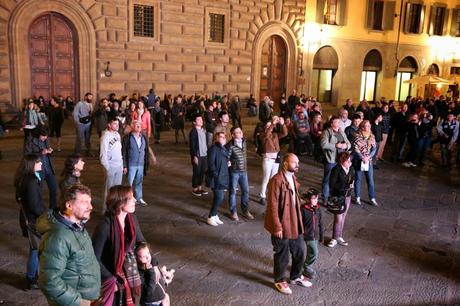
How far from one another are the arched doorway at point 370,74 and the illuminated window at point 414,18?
2619mm

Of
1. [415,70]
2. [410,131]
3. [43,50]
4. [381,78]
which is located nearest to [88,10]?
[43,50]

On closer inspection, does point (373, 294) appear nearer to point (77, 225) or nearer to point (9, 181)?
point (77, 225)

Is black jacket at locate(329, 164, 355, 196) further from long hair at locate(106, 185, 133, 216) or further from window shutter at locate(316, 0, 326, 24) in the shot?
window shutter at locate(316, 0, 326, 24)

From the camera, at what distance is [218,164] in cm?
782

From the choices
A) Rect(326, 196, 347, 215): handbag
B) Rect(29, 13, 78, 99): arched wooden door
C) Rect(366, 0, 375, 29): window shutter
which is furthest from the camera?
Rect(366, 0, 375, 29): window shutter

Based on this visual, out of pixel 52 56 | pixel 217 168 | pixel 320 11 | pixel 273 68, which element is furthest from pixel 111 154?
pixel 320 11

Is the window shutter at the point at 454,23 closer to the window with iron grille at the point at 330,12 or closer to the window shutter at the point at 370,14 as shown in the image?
the window shutter at the point at 370,14

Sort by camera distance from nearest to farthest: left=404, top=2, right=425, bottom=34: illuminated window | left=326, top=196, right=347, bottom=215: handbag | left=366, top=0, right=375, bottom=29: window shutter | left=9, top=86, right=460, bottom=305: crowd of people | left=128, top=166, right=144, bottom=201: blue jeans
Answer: left=9, top=86, right=460, bottom=305: crowd of people, left=326, top=196, right=347, bottom=215: handbag, left=128, top=166, right=144, bottom=201: blue jeans, left=366, top=0, right=375, bottom=29: window shutter, left=404, top=2, right=425, bottom=34: illuminated window

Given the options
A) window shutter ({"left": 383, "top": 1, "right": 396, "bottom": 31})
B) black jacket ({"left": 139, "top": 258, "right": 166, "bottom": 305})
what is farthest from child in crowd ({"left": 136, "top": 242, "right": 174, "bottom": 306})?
window shutter ({"left": 383, "top": 1, "right": 396, "bottom": 31})

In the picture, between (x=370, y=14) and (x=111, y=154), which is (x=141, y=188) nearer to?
(x=111, y=154)

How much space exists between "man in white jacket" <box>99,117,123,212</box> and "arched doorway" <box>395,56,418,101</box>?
84.0 ft

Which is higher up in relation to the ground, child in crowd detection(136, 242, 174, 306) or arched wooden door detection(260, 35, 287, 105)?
arched wooden door detection(260, 35, 287, 105)

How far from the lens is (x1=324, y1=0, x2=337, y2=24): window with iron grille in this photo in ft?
84.7

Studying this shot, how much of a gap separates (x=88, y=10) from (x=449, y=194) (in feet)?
46.3
